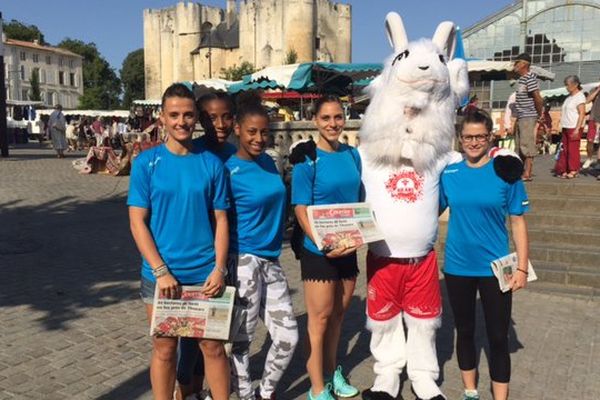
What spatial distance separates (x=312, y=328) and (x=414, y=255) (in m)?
0.77

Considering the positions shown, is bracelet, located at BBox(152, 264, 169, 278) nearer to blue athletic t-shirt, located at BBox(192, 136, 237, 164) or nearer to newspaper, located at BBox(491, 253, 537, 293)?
blue athletic t-shirt, located at BBox(192, 136, 237, 164)

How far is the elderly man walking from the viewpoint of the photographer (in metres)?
8.01

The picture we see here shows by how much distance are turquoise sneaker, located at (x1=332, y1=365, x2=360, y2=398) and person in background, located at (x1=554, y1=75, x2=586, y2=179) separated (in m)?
6.44

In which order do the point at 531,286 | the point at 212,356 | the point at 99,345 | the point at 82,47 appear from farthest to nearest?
1. the point at 82,47
2. the point at 531,286
3. the point at 99,345
4. the point at 212,356

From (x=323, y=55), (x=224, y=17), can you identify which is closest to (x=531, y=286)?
(x=323, y=55)

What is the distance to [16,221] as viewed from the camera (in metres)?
9.54

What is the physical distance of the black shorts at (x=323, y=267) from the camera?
3.39 metres

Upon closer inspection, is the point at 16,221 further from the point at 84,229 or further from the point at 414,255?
the point at 414,255

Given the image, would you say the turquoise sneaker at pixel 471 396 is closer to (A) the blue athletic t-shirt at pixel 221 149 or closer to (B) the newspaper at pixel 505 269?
(B) the newspaper at pixel 505 269

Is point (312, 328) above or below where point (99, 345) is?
above

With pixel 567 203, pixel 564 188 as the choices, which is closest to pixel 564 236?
pixel 567 203

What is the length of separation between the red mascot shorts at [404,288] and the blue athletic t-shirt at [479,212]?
0.57 feet

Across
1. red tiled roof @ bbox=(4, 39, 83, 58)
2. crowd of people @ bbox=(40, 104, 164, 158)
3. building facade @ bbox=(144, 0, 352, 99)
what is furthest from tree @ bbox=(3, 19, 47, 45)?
crowd of people @ bbox=(40, 104, 164, 158)

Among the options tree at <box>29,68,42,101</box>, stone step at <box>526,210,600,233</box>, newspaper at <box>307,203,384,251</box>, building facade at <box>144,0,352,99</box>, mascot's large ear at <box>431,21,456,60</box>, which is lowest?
stone step at <box>526,210,600,233</box>
